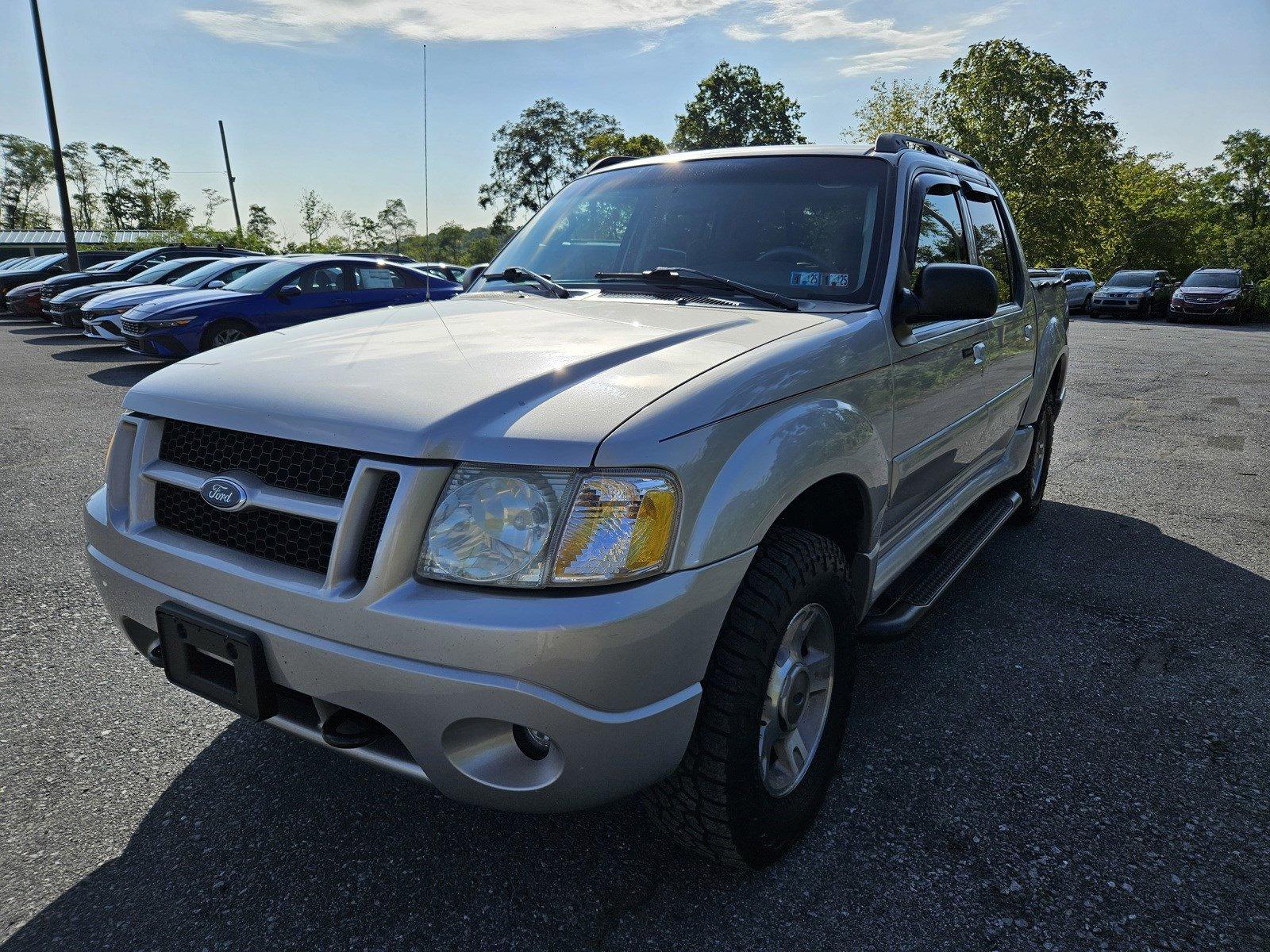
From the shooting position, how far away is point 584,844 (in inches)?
86.1

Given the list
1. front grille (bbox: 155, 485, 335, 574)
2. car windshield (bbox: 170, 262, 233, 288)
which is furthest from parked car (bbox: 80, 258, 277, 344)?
front grille (bbox: 155, 485, 335, 574)

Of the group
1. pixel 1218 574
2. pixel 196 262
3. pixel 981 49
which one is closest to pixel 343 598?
pixel 1218 574

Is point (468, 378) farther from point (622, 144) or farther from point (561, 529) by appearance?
point (622, 144)

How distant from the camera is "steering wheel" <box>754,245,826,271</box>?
8.98ft

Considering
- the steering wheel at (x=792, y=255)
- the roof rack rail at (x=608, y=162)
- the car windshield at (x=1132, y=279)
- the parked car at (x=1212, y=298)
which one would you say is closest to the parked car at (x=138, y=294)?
the roof rack rail at (x=608, y=162)

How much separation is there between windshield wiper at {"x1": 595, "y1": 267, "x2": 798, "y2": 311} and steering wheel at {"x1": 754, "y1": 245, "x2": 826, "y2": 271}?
0.45 feet

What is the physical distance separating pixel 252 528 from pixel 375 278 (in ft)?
33.3

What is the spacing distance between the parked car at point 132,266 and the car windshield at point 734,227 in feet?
54.1

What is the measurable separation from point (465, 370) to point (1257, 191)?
4361 cm

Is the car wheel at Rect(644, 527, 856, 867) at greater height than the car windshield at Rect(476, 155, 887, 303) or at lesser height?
lesser

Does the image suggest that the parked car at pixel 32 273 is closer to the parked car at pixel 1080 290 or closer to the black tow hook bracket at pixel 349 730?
the black tow hook bracket at pixel 349 730

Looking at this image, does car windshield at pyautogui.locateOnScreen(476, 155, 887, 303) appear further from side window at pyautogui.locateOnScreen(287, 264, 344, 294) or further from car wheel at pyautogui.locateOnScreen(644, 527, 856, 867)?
side window at pyautogui.locateOnScreen(287, 264, 344, 294)

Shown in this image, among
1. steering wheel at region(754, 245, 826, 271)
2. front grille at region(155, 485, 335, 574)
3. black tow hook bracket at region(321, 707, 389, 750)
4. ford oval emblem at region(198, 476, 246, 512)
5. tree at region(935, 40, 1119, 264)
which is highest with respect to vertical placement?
tree at region(935, 40, 1119, 264)

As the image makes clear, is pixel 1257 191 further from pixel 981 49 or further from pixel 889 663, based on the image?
pixel 889 663
